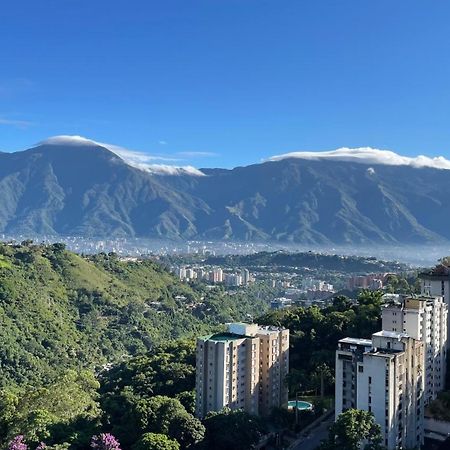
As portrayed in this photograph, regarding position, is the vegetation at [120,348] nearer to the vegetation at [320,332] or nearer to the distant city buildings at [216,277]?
the vegetation at [320,332]

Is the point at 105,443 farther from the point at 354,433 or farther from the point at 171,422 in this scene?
the point at 354,433

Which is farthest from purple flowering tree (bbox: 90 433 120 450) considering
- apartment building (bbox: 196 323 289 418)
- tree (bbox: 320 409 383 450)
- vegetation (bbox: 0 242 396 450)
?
tree (bbox: 320 409 383 450)

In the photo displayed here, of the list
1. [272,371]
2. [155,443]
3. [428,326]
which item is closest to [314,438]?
[272,371]

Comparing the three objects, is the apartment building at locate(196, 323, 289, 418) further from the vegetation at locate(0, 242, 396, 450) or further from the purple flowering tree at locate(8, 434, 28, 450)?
the purple flowering tree at locate(8, 434, 28, 450)

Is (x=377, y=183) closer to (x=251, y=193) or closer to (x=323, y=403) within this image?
(x=251, y=193)

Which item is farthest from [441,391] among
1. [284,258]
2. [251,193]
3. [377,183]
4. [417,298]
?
[251,193]

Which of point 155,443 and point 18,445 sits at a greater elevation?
point 18,445
